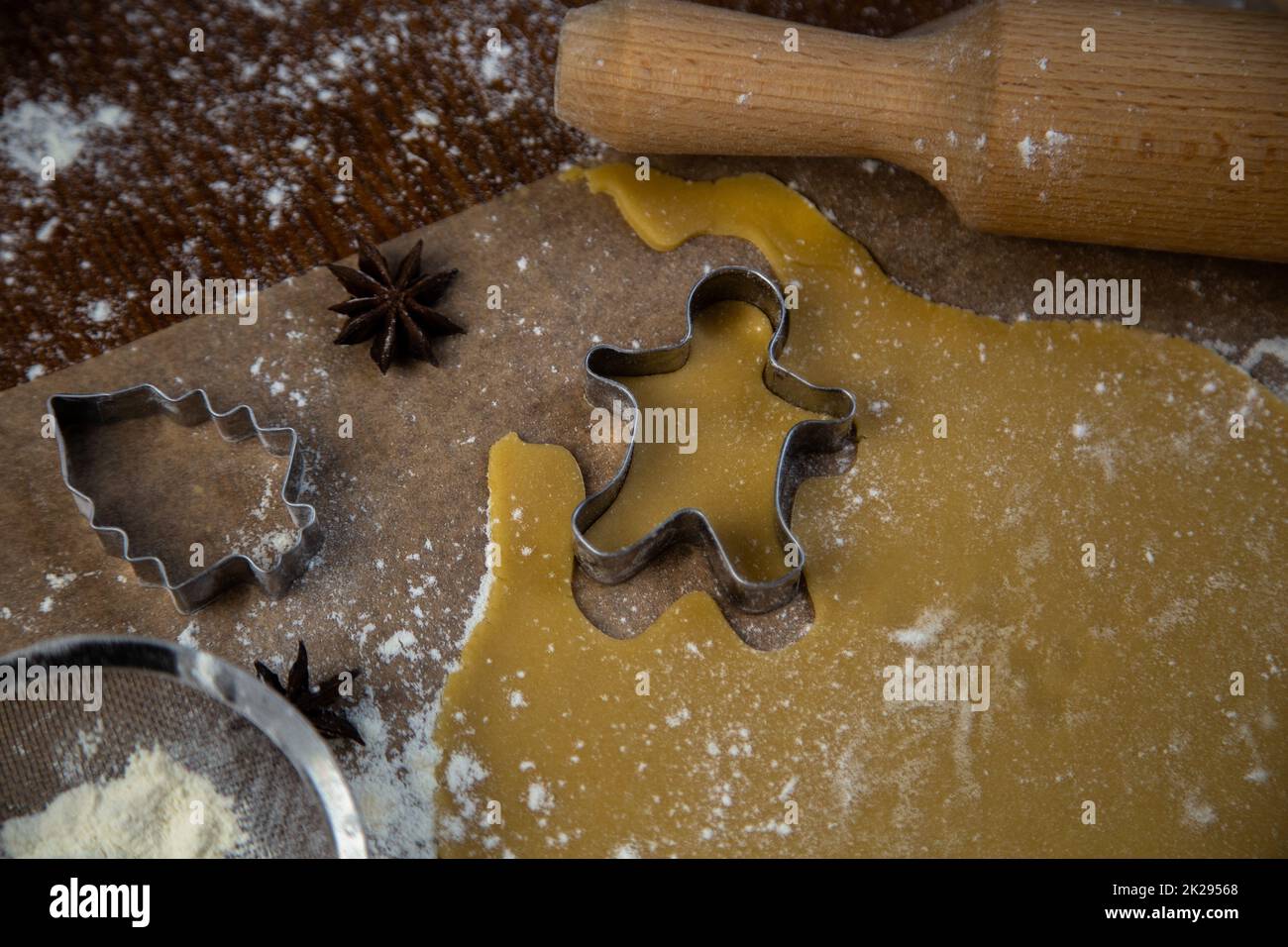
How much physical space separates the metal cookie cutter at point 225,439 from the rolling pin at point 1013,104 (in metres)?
0.65

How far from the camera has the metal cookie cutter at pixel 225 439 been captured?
144 cm

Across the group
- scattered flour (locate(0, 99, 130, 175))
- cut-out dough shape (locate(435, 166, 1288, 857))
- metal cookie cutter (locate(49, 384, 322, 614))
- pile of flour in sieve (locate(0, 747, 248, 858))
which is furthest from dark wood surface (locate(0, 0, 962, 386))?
pile of flour in sieve (locate(0, 747, 248, 858))

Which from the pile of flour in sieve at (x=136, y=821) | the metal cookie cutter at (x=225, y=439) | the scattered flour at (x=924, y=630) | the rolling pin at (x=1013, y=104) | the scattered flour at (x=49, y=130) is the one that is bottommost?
the pile of flour in sieve at (x=136, y=821)

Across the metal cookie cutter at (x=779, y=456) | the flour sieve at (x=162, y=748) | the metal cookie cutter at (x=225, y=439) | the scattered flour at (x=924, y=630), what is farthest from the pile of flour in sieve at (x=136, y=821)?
the scattered flour at (x=924, y=630)

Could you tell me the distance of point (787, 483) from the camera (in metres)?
1.56

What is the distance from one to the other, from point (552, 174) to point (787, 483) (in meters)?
0.63

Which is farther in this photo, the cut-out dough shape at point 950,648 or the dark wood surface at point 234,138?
the dark wood surface at point 234,138

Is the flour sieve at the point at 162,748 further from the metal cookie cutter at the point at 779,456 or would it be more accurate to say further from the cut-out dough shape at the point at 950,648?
the metal cookie cutter at the point at 779,456

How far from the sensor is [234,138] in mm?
1704

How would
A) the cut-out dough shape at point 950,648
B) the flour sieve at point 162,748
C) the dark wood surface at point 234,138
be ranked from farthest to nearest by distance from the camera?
1. the dark wood surface at point 234,138
2. the cut-out dough shape at point 950,648
3. the flour sieve at point 162,748

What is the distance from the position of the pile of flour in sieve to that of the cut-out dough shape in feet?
0.93

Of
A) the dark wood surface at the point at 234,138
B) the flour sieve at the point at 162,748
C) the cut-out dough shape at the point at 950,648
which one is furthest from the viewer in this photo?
the dark wood surface at the point at 234,138

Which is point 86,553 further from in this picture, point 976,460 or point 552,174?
point 976,460
